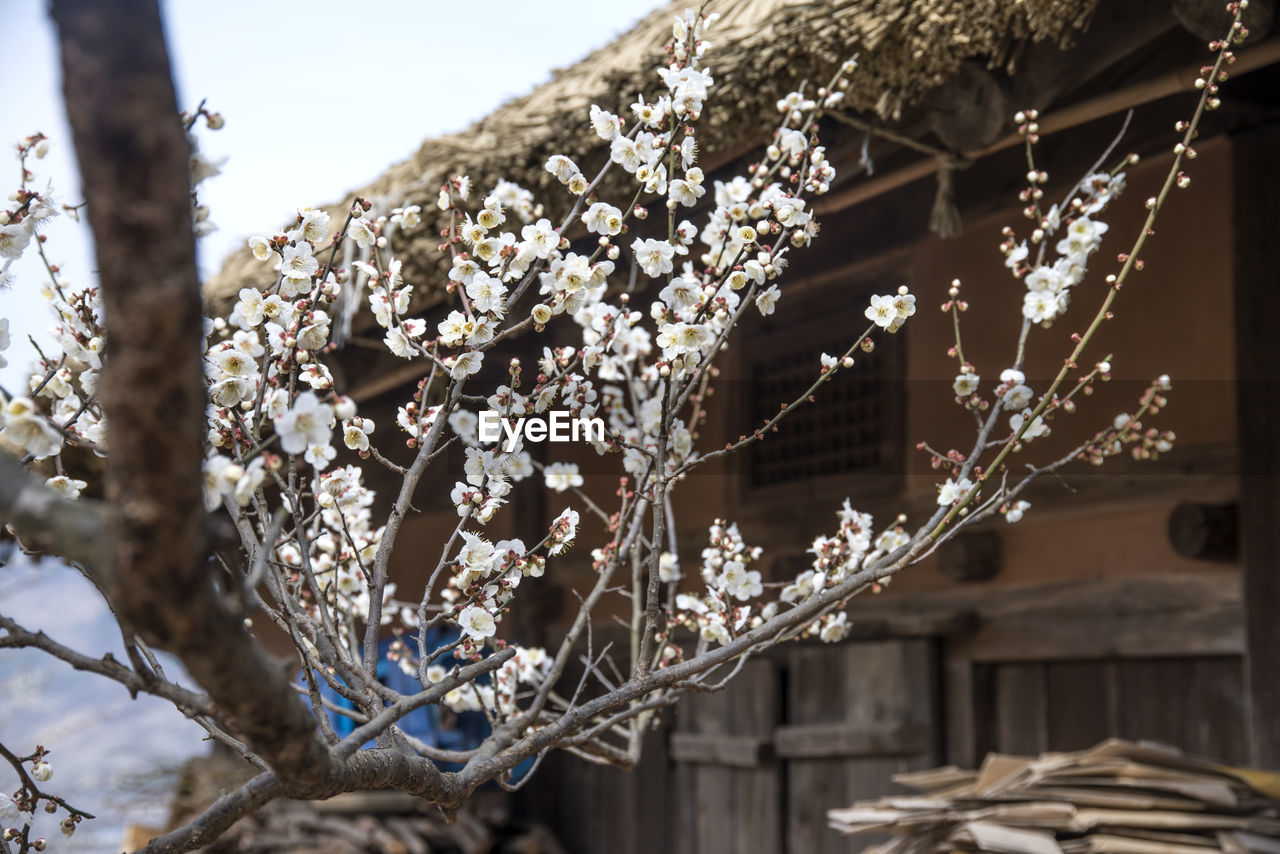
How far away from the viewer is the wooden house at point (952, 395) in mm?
2473

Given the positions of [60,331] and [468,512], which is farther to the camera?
[60,331]

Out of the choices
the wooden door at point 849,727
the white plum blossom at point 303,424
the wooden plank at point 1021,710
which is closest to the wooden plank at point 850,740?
the wooden door at point 849,727

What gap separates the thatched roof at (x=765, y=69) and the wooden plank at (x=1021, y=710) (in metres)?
1.68

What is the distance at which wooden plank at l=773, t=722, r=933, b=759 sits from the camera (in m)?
3.55

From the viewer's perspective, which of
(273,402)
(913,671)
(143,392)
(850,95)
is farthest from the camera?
(913,671)

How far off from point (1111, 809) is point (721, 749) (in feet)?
6.15

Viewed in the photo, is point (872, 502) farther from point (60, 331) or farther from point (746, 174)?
point (60, 331)

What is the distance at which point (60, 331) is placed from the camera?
62.2 inches

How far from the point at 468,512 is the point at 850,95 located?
1.41m

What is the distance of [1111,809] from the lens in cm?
253

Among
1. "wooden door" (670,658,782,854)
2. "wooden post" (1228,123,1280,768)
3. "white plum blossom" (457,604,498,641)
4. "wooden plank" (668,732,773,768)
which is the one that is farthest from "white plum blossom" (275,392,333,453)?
"wooden plank" (668,732,773,768)

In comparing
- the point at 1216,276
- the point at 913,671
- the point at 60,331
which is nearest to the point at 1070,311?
the point at 1216,276

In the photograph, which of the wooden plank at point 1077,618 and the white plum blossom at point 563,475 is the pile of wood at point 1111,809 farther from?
the white plum blossom at point 563,475

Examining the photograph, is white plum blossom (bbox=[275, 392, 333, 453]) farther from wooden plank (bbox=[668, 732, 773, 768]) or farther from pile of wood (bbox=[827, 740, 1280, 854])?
wooden plank (bbox=[668, 732, 773, 768])
